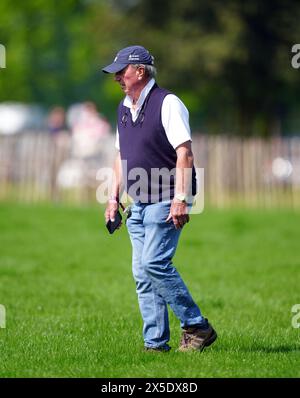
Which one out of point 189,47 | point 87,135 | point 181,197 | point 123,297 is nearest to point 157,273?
Result: point 181,197

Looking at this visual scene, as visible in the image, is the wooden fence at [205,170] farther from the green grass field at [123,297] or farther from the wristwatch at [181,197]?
the wristwatch at [181,197]

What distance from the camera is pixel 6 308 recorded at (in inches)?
384

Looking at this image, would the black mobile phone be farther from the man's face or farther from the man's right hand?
the man's face

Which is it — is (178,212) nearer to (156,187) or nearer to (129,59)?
(156,187)

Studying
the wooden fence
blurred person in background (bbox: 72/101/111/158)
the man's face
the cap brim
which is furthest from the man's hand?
blurred person in background (bbox: 72/101/111/158)

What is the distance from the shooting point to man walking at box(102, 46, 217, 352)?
701cm

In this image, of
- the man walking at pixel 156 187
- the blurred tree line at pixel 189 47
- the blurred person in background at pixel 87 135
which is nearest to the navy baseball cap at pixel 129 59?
the man walking at pixel 156 187

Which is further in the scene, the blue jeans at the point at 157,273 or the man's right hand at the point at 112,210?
the man's right hand at the point at 112,210

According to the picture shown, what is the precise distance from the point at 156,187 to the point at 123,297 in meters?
3.69

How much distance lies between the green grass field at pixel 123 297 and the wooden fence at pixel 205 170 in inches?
129

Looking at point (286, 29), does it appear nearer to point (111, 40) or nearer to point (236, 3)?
point (236, 3)

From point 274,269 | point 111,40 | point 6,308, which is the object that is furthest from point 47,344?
A: point 111,40

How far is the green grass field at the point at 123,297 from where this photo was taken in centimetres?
689

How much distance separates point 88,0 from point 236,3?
58.1ft
